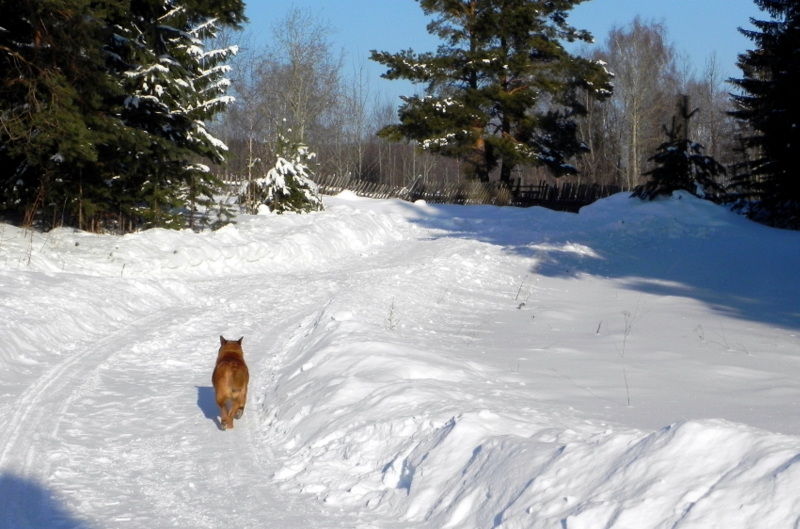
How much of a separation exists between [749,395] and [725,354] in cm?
302

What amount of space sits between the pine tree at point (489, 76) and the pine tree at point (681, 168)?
1187cm

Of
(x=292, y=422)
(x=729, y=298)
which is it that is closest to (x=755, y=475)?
(x=292, y=422)

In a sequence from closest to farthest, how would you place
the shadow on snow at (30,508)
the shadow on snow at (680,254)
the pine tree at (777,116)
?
the shadow on snow at (30,508) → the shadow on snow at (680,254) → the pine tree at (777,116)

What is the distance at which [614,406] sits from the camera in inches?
328

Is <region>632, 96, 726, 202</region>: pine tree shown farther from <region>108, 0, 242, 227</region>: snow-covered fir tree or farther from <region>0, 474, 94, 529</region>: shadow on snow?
<region>0, 474, 94, 529</region>: shadow on snow

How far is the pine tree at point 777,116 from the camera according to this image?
79.3ft

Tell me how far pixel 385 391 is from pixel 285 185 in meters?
22.7

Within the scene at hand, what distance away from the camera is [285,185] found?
98.1 feet

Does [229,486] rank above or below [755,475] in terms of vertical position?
below

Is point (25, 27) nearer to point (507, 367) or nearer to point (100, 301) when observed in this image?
point (100, 301)

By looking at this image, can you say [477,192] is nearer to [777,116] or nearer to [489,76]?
[489,76]

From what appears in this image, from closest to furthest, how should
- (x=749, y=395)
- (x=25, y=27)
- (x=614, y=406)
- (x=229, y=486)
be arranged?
1. (x=229, y=486)
2. (x=614, y=406)
3. (x=749, y=395)
4. (x=25, y=27)

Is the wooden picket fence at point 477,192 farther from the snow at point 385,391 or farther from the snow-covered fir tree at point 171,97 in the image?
the snow at point 385,391

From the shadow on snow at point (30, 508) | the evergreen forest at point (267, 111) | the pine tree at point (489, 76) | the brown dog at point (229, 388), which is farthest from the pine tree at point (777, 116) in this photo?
the shadow on snow at point (30, 508)
